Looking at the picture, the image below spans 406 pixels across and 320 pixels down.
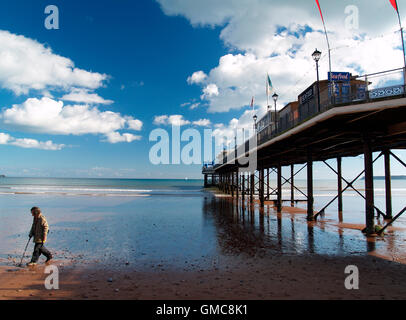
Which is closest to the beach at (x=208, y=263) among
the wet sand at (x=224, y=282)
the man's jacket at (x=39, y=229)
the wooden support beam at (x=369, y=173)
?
the wet sand at (x=224, y=282)

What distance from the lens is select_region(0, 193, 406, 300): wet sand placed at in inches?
208

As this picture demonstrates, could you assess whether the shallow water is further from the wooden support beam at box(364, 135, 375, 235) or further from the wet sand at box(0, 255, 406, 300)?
the wooden support beam at box(364, 135, 375, 235)

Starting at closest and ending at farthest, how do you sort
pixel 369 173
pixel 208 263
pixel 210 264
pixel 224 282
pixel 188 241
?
pixel 224 282
pixel 210 264
pixel 208 263
pixel 188 241
pixel 369 173

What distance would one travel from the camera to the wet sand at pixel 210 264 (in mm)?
5273

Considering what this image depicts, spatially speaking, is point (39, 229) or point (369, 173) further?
point (369, 173)

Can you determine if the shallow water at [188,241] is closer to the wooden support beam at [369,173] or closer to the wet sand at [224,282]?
the wet sand at [224,282]

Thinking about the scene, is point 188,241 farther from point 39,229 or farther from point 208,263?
point 39,229

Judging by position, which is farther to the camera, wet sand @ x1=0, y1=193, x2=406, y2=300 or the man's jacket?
the man's jacket

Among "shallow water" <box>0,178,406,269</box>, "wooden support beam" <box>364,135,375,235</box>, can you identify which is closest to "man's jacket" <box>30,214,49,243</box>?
"shallow water" <box>0,178,406,269</box>

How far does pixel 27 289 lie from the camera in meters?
5.41

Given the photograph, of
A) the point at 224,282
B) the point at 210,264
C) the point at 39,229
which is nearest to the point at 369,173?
the point at 210,264

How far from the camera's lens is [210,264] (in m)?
7.24

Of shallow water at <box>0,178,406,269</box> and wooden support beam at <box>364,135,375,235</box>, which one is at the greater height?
wooden support beam at <box>364,135,375,235</box>
